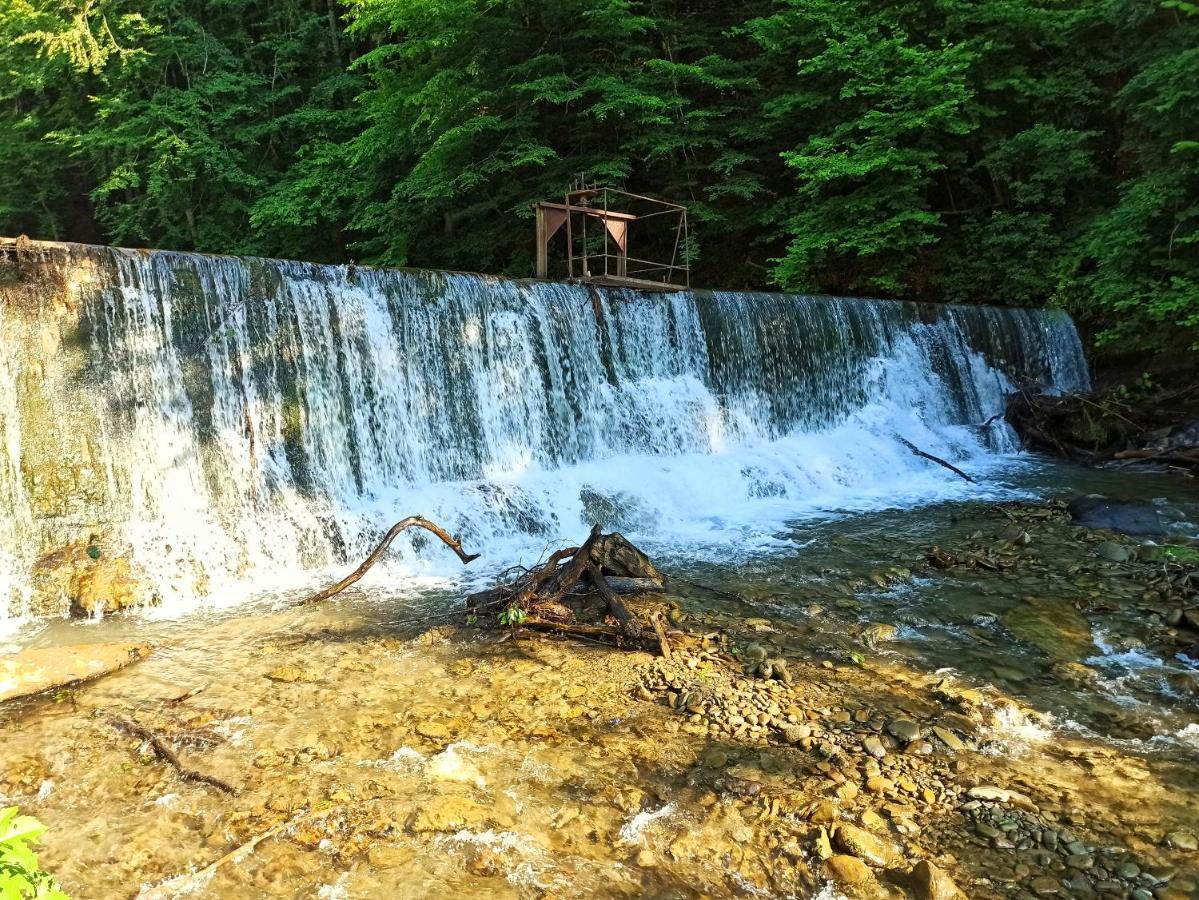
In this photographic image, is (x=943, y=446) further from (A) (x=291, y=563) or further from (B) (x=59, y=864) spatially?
(B) (x=59, y=864)

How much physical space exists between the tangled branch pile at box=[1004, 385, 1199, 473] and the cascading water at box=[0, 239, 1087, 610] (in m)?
0.58

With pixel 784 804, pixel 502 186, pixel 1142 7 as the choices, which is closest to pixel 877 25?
pixel 1142 7

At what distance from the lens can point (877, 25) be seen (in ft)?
45.2

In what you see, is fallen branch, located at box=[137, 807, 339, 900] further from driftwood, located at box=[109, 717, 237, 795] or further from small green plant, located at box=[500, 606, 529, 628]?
small green plant, located at box=[500, 606, 529, 628]

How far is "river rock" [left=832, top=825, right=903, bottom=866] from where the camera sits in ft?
9.06

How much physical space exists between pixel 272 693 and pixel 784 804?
9.56ft

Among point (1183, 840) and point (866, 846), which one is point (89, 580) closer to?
point (866, 846)

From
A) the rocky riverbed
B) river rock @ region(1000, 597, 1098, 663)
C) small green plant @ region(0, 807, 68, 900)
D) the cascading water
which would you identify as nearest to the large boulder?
the cascading water

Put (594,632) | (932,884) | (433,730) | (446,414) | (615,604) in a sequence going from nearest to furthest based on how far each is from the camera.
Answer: (932,884), (433,730), (594,632), (615,604), (446,414)

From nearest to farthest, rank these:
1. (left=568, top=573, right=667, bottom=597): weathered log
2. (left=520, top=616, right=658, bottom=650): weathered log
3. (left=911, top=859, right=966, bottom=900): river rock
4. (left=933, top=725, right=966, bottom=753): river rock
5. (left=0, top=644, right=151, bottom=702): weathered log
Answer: (left=911, top=859, right=966, bottom=900): river rock
(left=933, top=725, right=966, bottom=753): river rock
(left=0, top=644, right=151, bottom=702): weathered log
(left=520, top=616, right=658, bottom=650): weathered log
(left=568, top=573, right=667, bottom=597): weathered log

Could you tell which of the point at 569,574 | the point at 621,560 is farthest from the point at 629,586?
the point at 569,574

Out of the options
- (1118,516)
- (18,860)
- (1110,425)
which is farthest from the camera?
(1110,425)

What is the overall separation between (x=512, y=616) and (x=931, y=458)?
25.0 ft

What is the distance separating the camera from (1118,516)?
24.1ft
